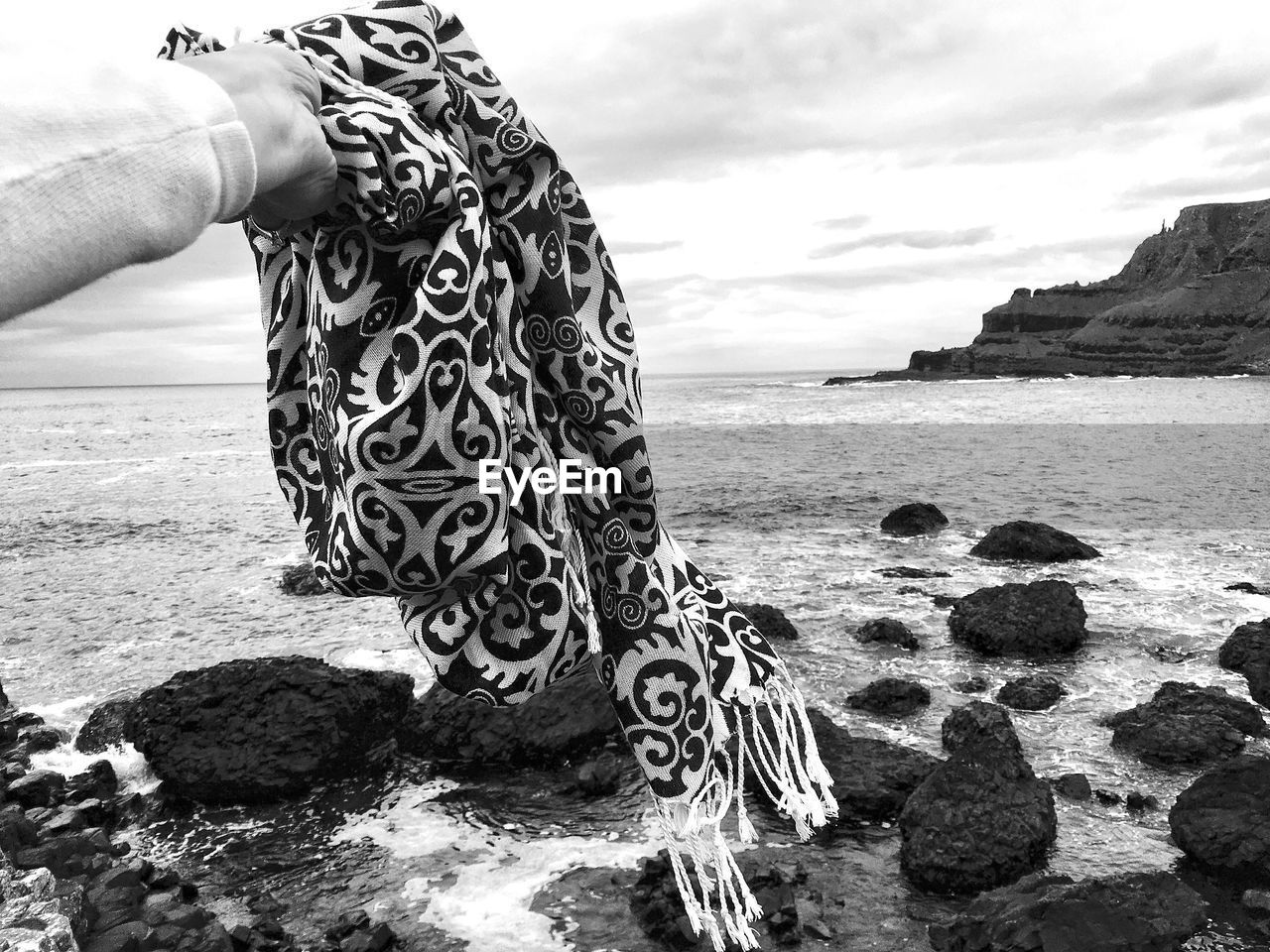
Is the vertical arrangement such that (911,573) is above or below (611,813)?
above

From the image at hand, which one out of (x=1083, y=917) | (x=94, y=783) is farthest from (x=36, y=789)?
(x=1083, y=917)

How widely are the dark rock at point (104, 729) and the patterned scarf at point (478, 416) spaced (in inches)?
266

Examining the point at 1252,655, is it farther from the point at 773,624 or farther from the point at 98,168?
the point at 98,168

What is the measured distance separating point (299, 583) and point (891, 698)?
8727mm

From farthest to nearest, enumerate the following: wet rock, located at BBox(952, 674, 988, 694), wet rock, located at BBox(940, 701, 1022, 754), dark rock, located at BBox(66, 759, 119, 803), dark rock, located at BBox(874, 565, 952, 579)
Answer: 1. dark rock, located at BBox(874, 565, 952, 579)
2. wet rock, located at BBox(952, 674, 988, 694)
3. dark rock, located at BBox(66, 759, 119, 803)
4. wet rock, located at BBox(940, 701, 1022, 754)

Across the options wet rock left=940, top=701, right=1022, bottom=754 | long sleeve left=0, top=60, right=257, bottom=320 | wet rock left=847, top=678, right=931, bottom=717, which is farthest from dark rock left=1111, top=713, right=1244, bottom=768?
long sleeve left=0, top=60, right=257, bottom=320

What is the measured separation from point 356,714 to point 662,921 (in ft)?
10.7

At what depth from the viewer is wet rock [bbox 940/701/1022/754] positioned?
5.79 m

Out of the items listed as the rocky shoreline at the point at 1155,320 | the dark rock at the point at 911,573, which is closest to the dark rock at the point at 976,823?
the dark rock at the point at 911,573

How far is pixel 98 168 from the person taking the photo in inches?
33.8

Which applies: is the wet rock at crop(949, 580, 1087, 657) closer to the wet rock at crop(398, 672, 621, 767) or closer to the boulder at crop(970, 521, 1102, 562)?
the boulder at crop(970, 521, 1102, 562)

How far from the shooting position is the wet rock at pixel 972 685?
8.20 metres

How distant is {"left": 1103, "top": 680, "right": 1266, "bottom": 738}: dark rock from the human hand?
7.47 metres

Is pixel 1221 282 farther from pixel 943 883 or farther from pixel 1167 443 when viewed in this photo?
pixel 943 883
